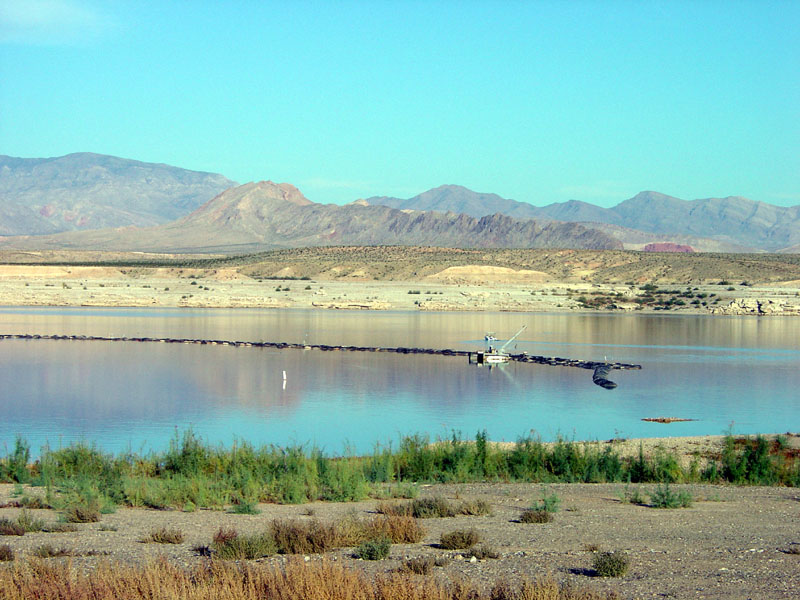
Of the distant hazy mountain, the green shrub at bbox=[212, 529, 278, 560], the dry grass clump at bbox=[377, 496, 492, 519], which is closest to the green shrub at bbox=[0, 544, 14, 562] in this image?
the green shrub at bbox=[212, 529, 278, 560]

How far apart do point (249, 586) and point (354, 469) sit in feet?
21.2

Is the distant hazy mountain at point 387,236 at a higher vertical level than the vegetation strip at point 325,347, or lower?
higher

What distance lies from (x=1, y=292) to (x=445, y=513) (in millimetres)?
64894

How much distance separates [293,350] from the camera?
35562mm

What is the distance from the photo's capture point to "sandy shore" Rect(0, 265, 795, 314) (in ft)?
212

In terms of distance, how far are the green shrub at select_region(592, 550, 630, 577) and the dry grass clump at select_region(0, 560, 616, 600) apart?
0.68 meters

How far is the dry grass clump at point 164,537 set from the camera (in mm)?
8117

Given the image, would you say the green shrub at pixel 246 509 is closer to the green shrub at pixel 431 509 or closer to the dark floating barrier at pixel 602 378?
the green shrub at pixel 431 509

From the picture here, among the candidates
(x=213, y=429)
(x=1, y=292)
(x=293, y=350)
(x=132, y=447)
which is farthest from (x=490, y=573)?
(x=1, y=292)

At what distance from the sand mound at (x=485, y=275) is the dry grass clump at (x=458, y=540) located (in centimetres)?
7645

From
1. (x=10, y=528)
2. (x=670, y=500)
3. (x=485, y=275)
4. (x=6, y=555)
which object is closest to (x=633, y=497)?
(x=670, y=500)

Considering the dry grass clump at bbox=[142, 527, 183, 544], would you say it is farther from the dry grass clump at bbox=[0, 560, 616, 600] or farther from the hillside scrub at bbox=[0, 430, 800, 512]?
the hillside scrub at bbox=[0, 430, 800, 512]

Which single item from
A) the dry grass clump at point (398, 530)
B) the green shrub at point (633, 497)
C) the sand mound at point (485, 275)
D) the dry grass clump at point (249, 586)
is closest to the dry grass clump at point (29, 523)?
the dry grass clump at point (249, 586)

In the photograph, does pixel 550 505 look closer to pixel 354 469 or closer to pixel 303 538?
pixel 303 538
